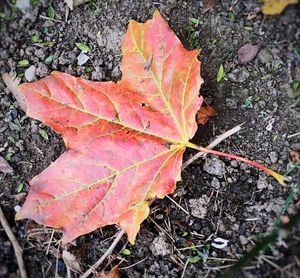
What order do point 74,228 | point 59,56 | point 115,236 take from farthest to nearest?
point 59,56 < point 115,236 < point 74,228

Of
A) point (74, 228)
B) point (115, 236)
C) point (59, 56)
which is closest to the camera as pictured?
point (74, 228)

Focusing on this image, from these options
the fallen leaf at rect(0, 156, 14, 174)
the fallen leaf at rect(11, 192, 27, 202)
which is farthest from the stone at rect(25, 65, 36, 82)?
the fallen leaf at rect(11, 192, 27, 202)

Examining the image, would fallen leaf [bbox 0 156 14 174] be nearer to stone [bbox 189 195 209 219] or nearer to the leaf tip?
stone [bbox 189 195 209 219]

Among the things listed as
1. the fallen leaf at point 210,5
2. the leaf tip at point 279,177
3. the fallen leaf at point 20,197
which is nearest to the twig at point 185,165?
the leaf tip at point 279,177

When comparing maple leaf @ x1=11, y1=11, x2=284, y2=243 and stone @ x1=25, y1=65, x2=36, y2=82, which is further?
stone @ x1=25, y1=65, x2=36, y2=82

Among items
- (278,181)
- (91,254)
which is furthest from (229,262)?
(91,254)

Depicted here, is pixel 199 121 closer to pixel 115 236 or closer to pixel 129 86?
pixel 129 86

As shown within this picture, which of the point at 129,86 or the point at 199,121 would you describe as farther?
the point at 199,121
